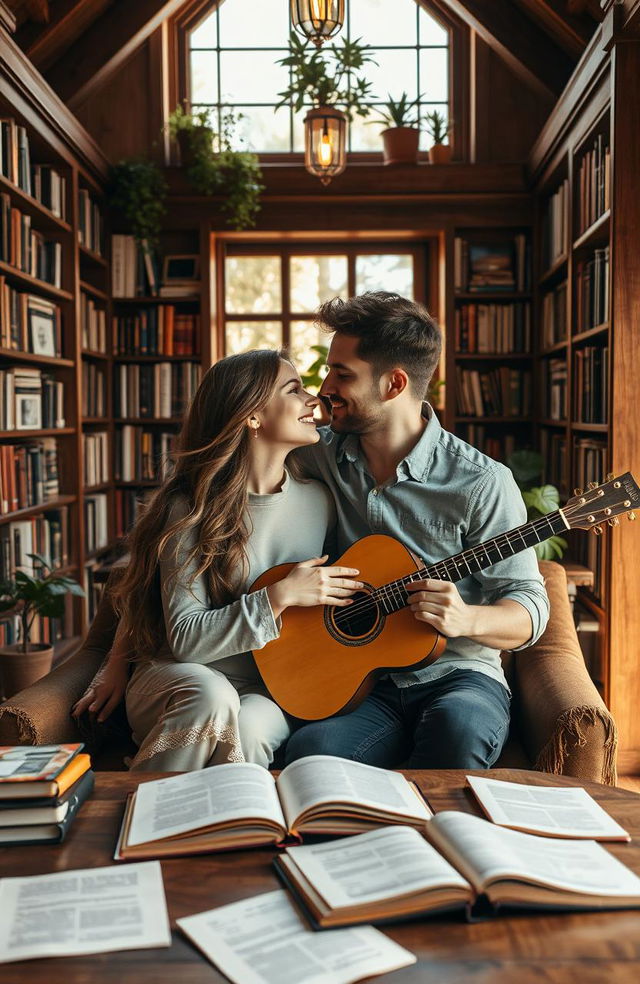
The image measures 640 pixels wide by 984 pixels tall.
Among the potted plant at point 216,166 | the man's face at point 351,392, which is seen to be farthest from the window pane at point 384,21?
the man's face at point 351,392

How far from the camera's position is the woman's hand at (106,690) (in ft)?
6.35

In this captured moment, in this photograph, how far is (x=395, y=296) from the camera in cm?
224

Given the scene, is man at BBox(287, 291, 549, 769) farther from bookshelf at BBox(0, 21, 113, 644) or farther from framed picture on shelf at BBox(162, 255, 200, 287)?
framed picture on shelf at BBox(162, 255, 200, 287)

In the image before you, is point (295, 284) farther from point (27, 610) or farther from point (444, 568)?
point (444, 568)

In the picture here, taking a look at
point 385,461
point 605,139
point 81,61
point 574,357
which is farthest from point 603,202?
point 81,61

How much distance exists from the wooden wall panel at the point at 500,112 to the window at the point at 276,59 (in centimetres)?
20

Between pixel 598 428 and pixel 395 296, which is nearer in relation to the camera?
pixel 395 296

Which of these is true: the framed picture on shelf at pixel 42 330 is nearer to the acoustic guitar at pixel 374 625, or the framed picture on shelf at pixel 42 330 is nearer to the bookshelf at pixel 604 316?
the bookshelf at pixel 604 316

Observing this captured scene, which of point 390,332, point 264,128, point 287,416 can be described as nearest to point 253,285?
point 264,128

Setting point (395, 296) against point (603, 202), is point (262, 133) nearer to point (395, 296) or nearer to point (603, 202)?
point (603, 202)

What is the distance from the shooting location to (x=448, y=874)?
3.47ft

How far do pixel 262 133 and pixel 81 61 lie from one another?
3.41ft

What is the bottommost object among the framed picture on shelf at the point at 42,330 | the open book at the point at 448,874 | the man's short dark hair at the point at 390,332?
the open book at the point at 448,874

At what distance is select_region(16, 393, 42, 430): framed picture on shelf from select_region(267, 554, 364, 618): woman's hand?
87.6 inches
